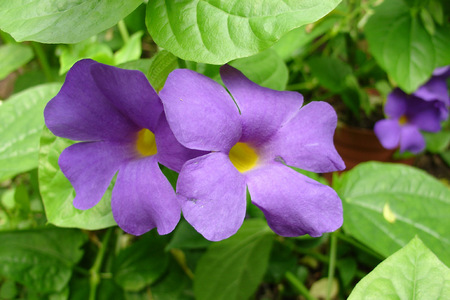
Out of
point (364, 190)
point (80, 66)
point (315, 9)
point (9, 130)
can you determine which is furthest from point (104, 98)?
point (364, 190)

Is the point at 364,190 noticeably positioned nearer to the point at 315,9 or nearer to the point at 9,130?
the point at 315,9

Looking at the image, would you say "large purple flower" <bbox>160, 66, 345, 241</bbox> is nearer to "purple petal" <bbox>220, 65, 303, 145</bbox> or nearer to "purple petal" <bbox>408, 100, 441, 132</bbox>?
"purple petal" <bbox>220, 65, 303, 145</bbox>

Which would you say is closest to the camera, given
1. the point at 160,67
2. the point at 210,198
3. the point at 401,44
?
the point at 210,198

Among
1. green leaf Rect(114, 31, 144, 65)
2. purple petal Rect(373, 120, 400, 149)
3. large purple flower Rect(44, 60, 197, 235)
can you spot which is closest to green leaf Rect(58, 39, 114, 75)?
green leaf Rect(114, 31, 144, 65)

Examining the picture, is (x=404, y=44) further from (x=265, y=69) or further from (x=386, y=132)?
(x=265, y=69)

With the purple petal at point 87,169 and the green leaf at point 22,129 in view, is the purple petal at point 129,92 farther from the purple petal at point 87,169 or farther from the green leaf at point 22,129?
the green leaf at point 22,129

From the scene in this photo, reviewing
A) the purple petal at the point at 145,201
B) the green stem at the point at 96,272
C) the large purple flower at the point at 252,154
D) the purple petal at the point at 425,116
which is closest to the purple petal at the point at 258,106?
the large purple flower at the point at 252,154

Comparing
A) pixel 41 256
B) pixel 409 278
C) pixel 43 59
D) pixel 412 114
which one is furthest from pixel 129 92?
pixel 412 114
